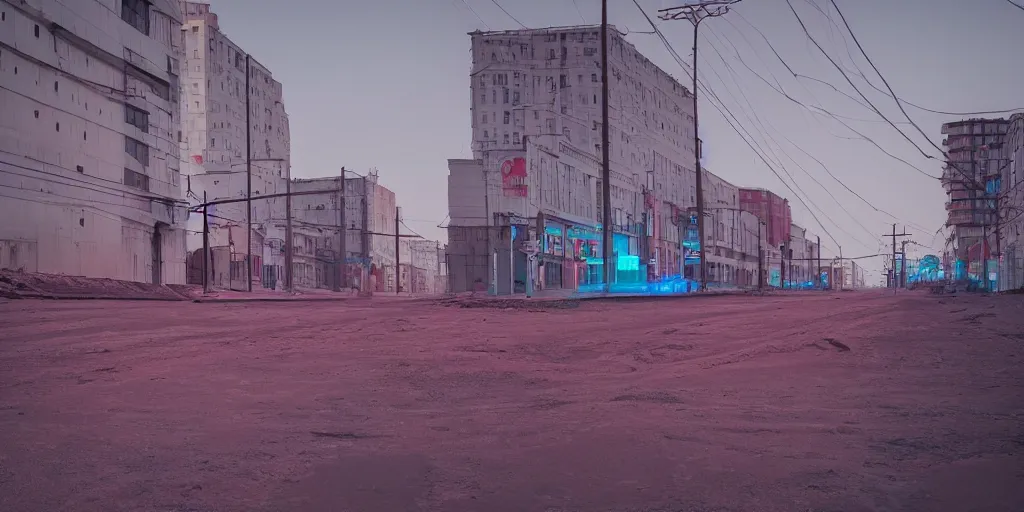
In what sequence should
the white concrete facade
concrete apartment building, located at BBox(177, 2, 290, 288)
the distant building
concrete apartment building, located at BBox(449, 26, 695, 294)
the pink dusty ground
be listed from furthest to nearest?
the distant building < the white concrete facade < concrete apartment building, located at BBox(177, 2, 290, 288) < concrete apartment building, located at BBox(449, 26, 695, 294) < the pink dusty ground

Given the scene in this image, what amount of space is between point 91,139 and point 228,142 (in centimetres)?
4484

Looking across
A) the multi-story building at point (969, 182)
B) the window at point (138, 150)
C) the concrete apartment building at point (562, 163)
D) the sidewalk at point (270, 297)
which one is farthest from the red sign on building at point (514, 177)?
the multi-story building at point (969, 182)

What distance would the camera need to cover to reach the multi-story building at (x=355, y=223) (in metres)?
68.5

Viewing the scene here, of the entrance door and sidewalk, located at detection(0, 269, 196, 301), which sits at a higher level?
the entrance door

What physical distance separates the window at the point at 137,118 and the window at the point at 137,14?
159 inches

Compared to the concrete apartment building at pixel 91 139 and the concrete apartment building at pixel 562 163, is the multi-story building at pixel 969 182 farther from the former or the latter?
the concrete apartment building at pixel 91 139

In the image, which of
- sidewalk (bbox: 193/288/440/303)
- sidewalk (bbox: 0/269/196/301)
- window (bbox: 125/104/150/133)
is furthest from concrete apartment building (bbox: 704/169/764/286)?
sidewalk (bbox: 0/269/196/301)

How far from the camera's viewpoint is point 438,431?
4.11 metres

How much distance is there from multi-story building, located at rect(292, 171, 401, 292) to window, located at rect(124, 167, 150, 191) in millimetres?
29628

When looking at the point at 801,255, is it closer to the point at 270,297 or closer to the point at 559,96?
the point at 559,96

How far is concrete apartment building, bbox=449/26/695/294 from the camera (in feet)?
172

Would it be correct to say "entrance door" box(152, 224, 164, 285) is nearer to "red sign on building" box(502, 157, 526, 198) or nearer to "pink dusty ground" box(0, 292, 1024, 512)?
"red sign on building" box(502, 157, 526, 198)

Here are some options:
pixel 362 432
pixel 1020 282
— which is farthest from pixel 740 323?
pixel 1020 282

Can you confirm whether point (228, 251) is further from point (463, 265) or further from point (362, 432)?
point (362, 432)
